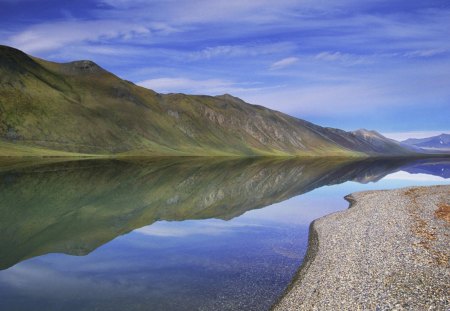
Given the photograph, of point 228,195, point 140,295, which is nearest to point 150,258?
point 140,295

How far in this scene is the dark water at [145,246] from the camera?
71.7 ft

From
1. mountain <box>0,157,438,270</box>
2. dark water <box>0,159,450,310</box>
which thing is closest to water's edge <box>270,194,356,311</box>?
dark water <box>0,159,450,310</box>

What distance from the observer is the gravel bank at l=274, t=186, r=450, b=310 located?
63.6 ft

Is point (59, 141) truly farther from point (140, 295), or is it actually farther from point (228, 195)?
point (140, 295)

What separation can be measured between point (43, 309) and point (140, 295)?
4817 millimetres

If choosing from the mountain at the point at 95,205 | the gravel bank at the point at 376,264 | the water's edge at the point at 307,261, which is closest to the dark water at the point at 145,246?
the mountain at the point at 95,205

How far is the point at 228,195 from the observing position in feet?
216

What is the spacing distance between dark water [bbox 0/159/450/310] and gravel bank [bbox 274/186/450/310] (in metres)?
1.89

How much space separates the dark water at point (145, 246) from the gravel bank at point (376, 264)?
189cm

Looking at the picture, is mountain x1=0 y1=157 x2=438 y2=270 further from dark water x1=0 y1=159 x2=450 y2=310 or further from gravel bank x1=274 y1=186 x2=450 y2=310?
gravel bank x1=274 y1=186 x2=450 y2=310

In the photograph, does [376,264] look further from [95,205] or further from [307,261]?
[95,205]

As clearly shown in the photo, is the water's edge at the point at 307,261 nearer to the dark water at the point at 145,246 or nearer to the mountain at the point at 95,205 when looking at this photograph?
the dark water at the point at 145,246

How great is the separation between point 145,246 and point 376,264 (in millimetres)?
18032

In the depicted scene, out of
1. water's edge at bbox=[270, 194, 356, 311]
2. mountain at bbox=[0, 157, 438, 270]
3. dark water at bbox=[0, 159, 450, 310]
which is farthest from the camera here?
mountain at bbox=[0, 157, 438, 270]
